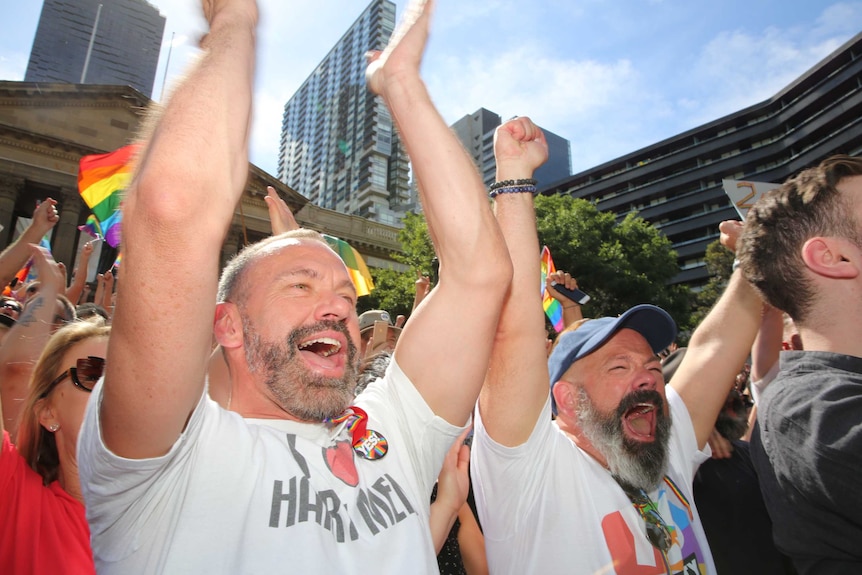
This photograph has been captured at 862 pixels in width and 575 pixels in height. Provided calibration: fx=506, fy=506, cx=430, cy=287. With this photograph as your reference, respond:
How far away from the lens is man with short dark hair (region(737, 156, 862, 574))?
1.51 meters

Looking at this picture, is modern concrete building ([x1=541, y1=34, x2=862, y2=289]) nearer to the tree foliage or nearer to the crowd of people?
the tree foliage

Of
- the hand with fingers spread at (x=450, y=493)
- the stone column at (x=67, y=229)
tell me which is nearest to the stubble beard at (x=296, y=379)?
the hand with fingers spread at (x=450, y=493)

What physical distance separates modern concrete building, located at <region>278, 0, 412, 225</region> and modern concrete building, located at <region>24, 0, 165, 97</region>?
25.9m

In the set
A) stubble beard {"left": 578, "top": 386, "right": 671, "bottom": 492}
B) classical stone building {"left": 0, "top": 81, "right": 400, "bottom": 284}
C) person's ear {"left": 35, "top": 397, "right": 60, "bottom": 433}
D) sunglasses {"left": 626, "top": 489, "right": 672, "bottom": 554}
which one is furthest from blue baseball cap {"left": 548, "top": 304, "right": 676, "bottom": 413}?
classical stone building {"left": 0, "top": 81, "right": 400, "bottom": 284}

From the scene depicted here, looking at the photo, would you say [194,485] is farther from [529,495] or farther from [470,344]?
[529,495]

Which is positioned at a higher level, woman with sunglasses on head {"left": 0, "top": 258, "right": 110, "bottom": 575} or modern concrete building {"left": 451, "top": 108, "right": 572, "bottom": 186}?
modern concrete building {"left": 451, "top": 108, "right": 572, "bottom": 186}

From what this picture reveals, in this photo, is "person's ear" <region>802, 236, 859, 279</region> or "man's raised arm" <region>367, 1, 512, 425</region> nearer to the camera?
"man's raised arm" <region>367, 1, 512, 425</region>

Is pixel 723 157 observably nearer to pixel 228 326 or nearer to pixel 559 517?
pixel 559 517

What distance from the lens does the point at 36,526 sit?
1682 millimetres

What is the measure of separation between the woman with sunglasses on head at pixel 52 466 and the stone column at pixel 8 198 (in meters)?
24.5

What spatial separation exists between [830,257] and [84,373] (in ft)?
9.37

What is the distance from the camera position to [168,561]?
3.59ft

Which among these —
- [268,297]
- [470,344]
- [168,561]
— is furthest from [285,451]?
[470,344]

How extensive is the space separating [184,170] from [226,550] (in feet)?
2.74
